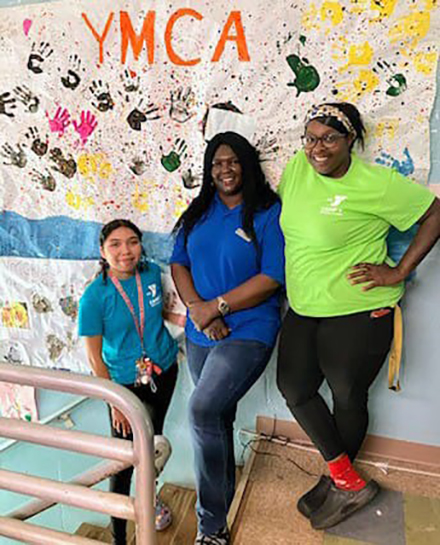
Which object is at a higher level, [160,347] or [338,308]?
[338,308]

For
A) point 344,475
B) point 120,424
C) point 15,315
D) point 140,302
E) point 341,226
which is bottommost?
point 344,475

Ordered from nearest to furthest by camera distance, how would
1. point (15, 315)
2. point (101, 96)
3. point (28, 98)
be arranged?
point (101, 96) → point (28, 98) → point (15, 315)

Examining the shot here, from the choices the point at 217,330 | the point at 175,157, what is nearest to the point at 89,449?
the point at 217,330

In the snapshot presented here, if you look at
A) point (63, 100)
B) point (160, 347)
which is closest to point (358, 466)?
point (160, 347)

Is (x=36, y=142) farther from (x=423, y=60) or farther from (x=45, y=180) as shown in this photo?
(x=423, y=60)

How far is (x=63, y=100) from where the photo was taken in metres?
1.97

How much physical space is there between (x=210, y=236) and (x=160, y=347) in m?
0.47

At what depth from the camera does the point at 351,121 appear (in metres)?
1.50

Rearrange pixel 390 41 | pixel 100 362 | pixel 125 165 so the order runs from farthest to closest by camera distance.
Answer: pixel 125 165 < pixel 100 362 < pixel 390 41

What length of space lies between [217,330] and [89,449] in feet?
2.84

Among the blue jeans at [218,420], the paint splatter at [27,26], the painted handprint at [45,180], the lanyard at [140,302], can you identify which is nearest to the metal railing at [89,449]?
the blue jeans at [218,420]

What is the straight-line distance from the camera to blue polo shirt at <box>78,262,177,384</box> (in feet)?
5.36

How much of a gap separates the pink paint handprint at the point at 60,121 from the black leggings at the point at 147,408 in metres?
1.11

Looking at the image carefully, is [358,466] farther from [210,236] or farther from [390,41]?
[390,41]
